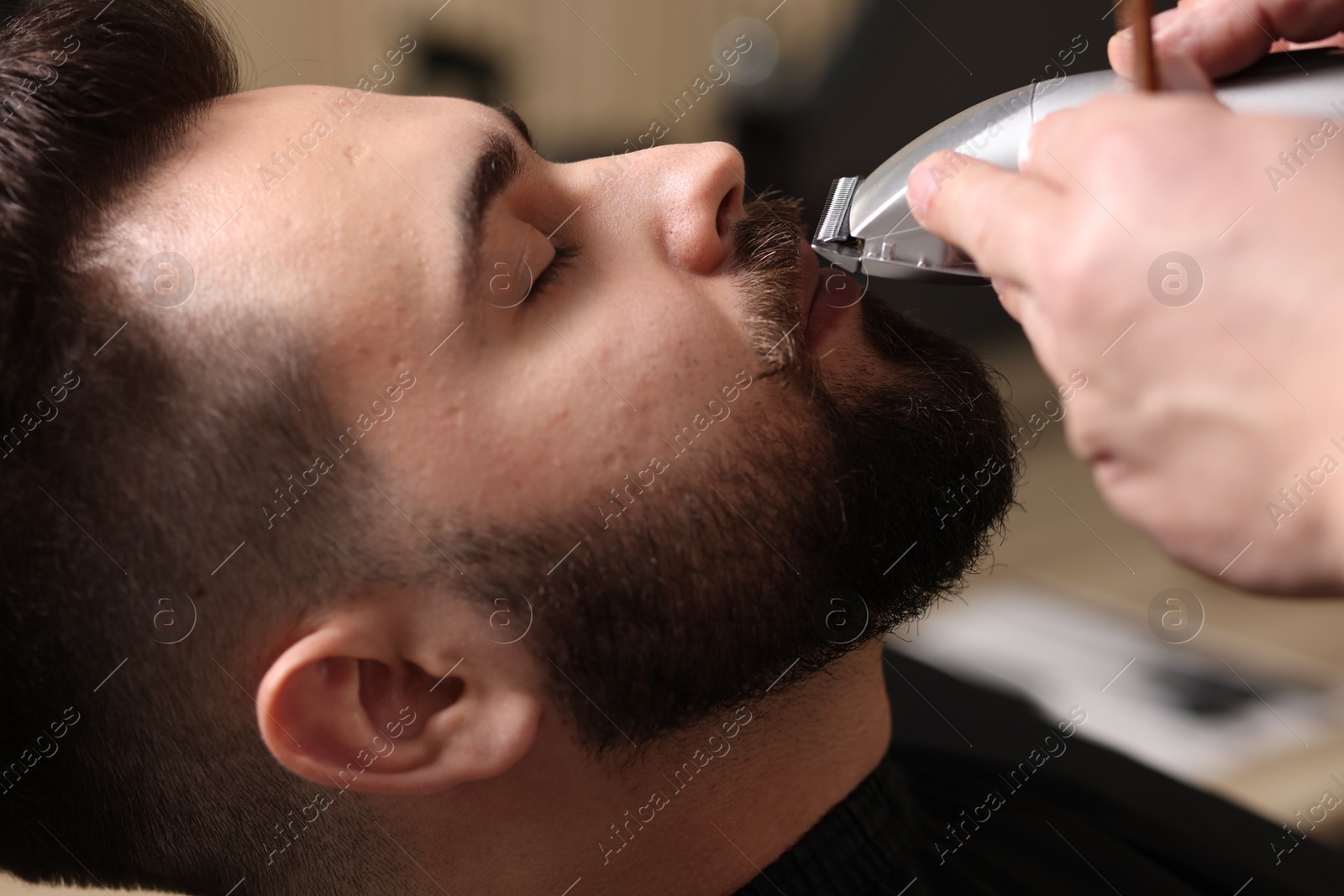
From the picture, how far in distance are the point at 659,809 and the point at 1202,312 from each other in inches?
23.1

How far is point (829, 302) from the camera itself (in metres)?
0.92

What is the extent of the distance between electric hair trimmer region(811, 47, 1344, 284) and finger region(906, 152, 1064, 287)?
0.33 feet

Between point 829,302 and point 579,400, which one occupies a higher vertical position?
point 579,400

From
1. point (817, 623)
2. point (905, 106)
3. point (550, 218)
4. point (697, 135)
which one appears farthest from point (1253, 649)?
point (697, 135)

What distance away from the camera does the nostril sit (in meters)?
0.88

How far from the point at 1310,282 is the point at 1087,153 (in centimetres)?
13

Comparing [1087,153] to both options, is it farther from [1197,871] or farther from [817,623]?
[1197,871]

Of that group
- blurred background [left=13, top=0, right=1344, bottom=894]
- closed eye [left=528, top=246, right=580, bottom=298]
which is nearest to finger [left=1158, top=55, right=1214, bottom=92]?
closed eye [left=528, top=246, right=580, bottom=298]

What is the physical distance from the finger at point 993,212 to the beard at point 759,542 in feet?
0.67

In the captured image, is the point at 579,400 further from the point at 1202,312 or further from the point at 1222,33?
the point at 1222,33

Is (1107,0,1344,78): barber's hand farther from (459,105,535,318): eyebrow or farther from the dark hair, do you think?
the dark hair

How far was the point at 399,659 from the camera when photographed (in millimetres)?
756

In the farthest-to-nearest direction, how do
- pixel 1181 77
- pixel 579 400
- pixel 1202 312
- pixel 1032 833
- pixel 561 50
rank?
pixel 561 50 < pixel 1032 833 < pixel 579 400 < pixel 1181 77 < pixel 1202 312

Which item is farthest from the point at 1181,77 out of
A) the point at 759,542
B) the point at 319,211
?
the point at 319,211
